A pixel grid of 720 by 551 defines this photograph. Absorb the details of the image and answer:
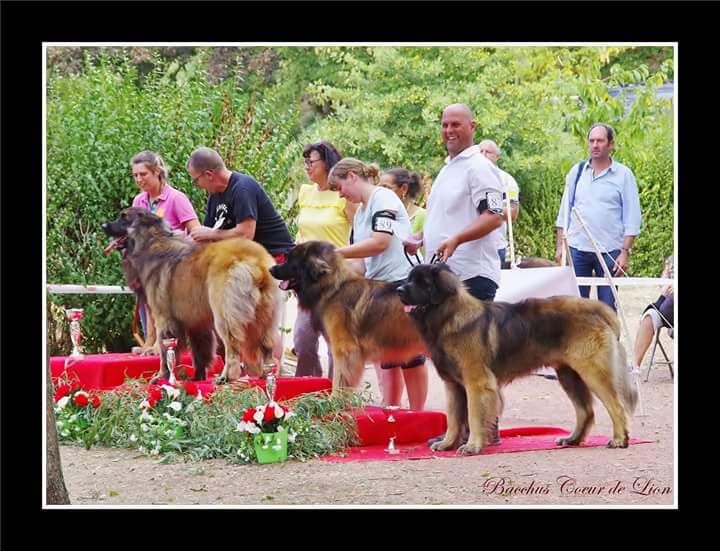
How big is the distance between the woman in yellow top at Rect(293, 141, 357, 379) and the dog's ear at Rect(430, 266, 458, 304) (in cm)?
148

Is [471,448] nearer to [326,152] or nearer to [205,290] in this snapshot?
[205,290]

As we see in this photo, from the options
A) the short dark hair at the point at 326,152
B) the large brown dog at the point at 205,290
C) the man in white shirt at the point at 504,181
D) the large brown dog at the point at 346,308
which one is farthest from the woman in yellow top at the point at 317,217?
the man in white shirt at the point at 504,181

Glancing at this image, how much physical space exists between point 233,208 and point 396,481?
2.18 m

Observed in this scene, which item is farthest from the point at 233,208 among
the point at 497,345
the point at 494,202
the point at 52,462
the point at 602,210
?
the point at 602,210

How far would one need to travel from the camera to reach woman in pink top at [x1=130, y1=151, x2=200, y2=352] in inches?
316

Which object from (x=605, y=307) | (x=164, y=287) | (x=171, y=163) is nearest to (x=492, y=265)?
(x=605, y=307)

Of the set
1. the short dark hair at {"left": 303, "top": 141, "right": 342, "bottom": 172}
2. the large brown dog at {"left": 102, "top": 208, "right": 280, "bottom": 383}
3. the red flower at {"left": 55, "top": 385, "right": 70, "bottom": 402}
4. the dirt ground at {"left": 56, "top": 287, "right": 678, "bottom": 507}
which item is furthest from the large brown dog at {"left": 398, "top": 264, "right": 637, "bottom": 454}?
the red flower at {"left": 55, "top": 385, "right": 70, "bottom": 402}

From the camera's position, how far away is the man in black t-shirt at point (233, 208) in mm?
7504

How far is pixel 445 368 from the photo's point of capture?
22.0ft

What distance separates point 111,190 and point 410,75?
8.77 ft

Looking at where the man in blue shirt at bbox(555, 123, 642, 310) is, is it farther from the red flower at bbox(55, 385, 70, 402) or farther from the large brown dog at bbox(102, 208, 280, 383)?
the red flower at bbox(55, 385, 70, 402)

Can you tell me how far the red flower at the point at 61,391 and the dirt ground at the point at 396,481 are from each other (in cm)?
45

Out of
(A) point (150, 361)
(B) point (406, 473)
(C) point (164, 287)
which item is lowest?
(B) point (406, 473)
